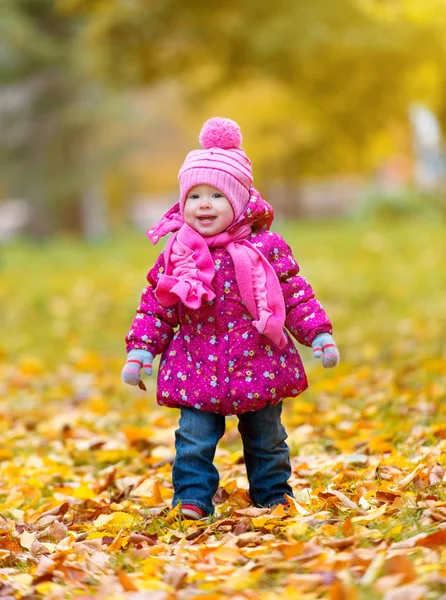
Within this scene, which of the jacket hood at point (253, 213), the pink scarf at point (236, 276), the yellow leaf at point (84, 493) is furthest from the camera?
the yellow leaf at point (84, 493)

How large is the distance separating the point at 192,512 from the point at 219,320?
2.39ft

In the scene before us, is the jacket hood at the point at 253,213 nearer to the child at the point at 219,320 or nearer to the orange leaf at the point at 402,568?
the child at the point at 219,320

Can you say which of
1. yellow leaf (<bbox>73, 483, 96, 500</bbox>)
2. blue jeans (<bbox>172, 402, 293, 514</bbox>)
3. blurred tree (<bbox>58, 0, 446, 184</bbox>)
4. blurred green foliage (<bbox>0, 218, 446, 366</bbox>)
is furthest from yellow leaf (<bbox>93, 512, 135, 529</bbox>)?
blurred tree (<bbox>58, 0, 446, 184</bbox>)

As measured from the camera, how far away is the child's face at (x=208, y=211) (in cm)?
367

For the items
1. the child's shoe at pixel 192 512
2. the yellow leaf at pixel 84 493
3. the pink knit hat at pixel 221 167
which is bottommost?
the child's shoe at pixel 192 512

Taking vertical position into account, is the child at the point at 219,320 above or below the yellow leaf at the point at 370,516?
above

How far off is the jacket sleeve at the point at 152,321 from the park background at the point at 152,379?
67cm

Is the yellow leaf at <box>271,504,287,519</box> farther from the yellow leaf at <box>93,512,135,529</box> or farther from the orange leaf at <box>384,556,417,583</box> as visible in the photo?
the orange leaf at <box>384,556,417,583</box>

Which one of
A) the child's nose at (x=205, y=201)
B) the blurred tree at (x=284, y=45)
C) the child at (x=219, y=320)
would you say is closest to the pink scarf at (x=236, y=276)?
the child at (x=219, y=320)

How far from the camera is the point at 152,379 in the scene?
759 cm

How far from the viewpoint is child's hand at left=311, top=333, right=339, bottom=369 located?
3.59 meters

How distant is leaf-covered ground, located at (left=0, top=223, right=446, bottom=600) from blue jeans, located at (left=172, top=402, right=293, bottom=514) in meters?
0.11

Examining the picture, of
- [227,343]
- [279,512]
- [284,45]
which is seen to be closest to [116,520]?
[279,512]

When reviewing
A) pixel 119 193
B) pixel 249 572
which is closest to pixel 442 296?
pixel 249 572
